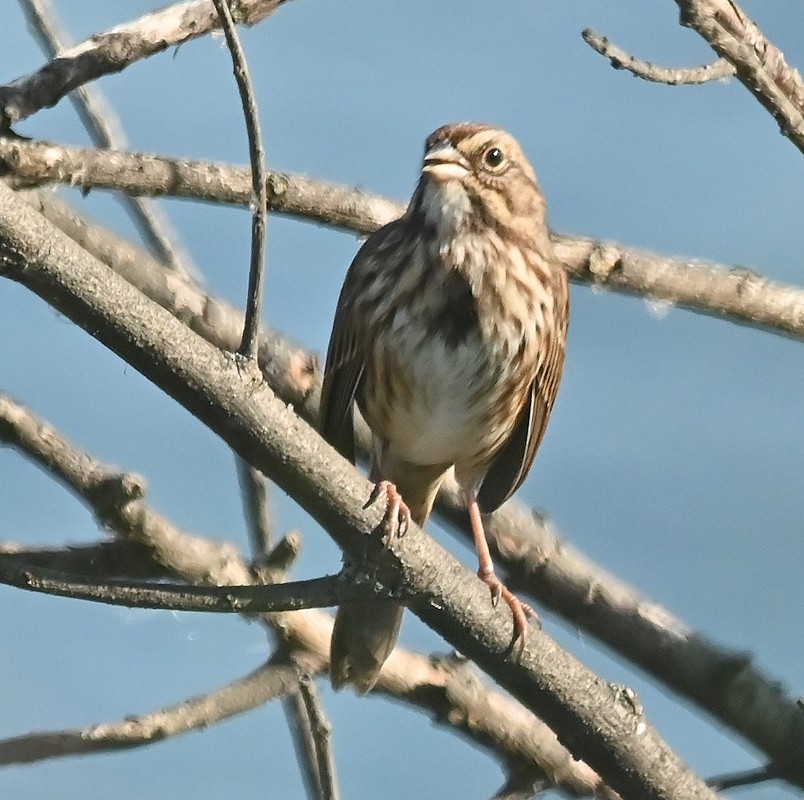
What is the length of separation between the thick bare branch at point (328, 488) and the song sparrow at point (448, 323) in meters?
0.80

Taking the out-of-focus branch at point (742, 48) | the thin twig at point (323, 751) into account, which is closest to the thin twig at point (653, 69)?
the out-of-focus branch at point (742, 48)

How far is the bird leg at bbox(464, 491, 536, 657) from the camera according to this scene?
2.99m

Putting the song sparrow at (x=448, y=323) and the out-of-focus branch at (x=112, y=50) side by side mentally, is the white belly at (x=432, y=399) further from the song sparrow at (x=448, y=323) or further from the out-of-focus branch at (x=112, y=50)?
the out-of-focus branch at (x=112, y=50)

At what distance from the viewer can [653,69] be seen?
3447 millimetres

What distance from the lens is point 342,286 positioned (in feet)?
14.4

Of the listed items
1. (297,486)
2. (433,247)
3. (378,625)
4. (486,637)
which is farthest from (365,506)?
(433,247)

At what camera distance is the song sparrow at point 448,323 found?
13.1 feet

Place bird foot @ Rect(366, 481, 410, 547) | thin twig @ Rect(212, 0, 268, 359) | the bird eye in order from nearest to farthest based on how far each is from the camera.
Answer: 1. thin twig @ Rect(212, 0, 268, 359)
2. bird foot @ Rect(366, 481, 410, 547)
3. the bird eye

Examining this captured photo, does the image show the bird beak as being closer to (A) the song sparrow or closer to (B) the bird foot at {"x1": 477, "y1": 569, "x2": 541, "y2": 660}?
(A) the song sparrow

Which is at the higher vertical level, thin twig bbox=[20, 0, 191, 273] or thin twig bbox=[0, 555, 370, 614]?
thin twig bbox=[20, 0, 191, 273]

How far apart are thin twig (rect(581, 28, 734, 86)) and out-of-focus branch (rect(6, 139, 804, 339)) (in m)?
0.74

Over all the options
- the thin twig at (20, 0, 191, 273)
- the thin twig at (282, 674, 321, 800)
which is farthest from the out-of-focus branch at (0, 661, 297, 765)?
the thin twig at (20, 0, 191, 273)

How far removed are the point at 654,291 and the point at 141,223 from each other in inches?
59.6

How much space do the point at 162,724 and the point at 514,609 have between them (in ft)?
3.14
